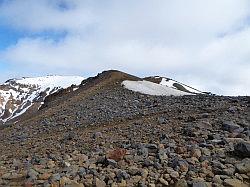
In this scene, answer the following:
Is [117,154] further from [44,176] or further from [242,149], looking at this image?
[242,149]

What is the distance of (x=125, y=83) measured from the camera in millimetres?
39875

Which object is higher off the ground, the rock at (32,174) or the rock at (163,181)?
the rock at (163,181)

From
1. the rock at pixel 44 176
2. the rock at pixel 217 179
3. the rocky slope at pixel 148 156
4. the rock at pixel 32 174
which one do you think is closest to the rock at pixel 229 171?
the rocky slope at pixel 148 156

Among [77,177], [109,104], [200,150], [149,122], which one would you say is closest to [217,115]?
[149,122]

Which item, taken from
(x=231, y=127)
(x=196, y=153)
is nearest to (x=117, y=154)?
(x=196, y=153)

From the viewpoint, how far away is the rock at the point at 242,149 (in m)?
11.9

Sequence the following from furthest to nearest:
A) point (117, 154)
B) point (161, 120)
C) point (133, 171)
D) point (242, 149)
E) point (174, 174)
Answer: point (161, 120), point (117, 154), point (242, 149), point (133, 171), point (174, 174)

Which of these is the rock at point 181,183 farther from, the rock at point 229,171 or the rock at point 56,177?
the rock at point 56,177

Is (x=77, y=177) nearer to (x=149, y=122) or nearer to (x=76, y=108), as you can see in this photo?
(x=149, y=122)

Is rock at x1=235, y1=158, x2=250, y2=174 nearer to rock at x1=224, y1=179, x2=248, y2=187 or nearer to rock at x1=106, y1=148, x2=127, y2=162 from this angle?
rock at x1=224, y1=179, x2=248, y2=187

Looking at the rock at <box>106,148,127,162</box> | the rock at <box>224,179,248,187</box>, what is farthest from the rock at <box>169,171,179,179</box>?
the rock at <box>106,148,127,162</box>

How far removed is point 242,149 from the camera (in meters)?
12.0

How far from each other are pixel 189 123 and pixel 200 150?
3.69m

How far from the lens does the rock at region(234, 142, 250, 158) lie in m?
11.9
